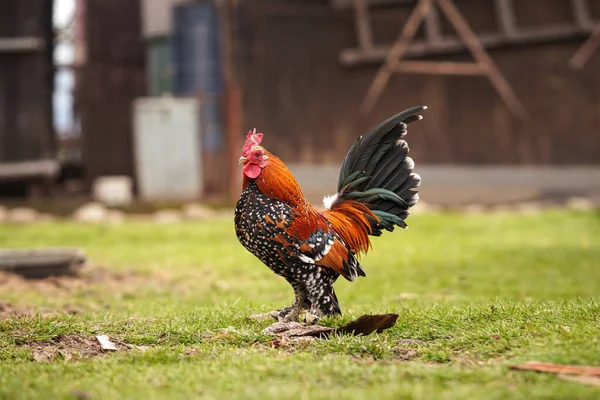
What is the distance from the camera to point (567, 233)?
14.0 meters

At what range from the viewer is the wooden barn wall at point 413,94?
55.8ft

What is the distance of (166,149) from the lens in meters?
17.0

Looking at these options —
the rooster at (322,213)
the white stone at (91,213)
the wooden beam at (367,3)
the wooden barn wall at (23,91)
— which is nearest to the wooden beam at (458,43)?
the wooden beam at (367,3)

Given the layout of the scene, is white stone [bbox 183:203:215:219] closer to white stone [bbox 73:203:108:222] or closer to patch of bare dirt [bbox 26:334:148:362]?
white stone [bbox 73:203:108:222]

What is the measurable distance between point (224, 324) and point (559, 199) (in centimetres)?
1328

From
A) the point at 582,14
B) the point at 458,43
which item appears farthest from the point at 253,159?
the point at 582,14

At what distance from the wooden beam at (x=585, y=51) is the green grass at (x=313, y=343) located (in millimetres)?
7079

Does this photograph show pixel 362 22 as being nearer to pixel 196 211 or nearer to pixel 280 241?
pixel 196 211

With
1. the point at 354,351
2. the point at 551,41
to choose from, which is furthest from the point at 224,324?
the point at 551,41

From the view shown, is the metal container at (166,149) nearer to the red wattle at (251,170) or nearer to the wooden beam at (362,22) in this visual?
the wooden beam at (362,22)

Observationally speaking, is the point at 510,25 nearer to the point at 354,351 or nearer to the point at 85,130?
the point at 85,130

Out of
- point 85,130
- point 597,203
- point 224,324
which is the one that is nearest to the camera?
point 224,324

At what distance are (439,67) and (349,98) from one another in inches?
75.0

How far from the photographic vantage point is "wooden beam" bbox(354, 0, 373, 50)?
16719 mm
